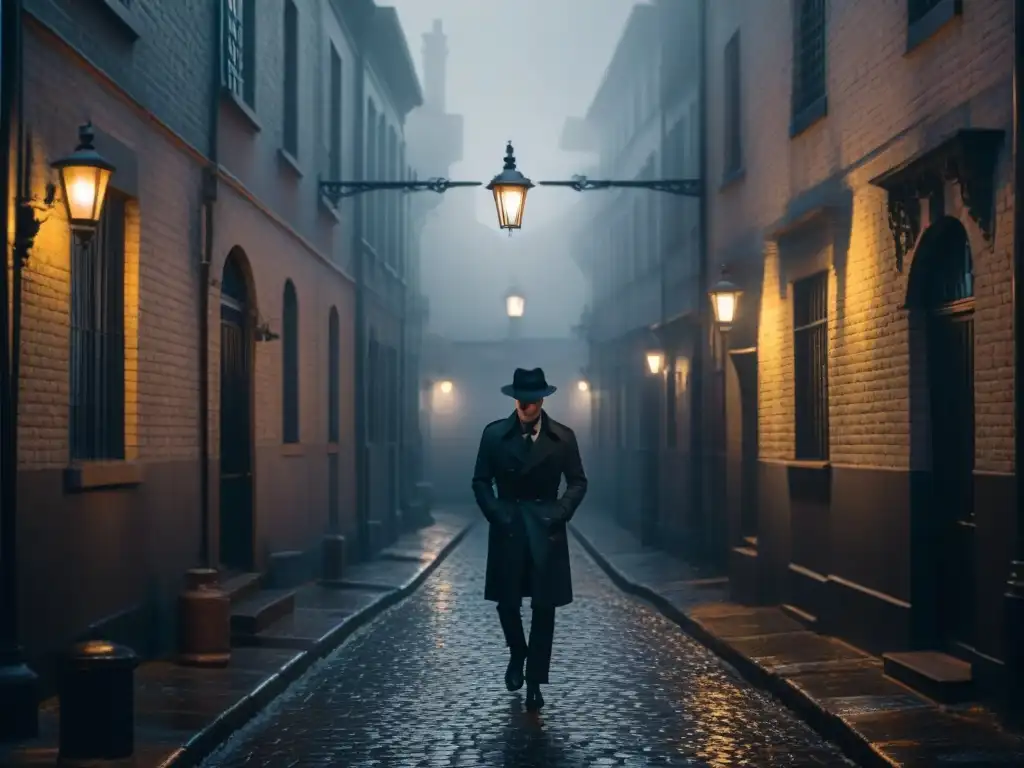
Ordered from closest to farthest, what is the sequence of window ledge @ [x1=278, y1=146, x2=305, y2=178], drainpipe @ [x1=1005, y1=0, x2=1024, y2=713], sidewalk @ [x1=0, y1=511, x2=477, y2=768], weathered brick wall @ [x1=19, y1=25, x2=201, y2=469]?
1. sidewalk @ [x1=0, y1=511, x2=477, y2=768]
2. drainpipe @ [x1=1005, y1=0, x2=1024, y2=713]
3. weathered brick wall @ [x1=19, y1=25, x2=201, y2=469]
4. window ledge @ [x1=278, y1=146, x2=305, y2=178]

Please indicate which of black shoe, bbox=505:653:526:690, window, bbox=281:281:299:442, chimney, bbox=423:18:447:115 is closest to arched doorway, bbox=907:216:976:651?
black shoe, bbox=505:653:526:690

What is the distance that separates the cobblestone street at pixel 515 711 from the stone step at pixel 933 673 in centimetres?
80

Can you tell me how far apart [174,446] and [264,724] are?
3536mm

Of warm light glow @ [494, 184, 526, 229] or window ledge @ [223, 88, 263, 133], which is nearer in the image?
window ledge @ [223, 88, 263, 133]

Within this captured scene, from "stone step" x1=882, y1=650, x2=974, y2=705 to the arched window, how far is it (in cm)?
1100

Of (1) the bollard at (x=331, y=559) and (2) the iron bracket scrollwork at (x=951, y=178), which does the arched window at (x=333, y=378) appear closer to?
(1) the bollard at (x=331, y=559)

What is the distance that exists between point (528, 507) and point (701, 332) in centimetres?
991

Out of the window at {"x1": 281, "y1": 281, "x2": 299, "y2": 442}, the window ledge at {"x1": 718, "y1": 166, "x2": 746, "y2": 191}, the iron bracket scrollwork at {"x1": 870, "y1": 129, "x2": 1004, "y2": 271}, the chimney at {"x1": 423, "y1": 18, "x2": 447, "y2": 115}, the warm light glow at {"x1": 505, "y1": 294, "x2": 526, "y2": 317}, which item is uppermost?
the chimney at {"x1": 423, "y1": 18, "x2": 447, "y2": 115}

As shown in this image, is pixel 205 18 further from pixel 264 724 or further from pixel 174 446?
pixel 264 724

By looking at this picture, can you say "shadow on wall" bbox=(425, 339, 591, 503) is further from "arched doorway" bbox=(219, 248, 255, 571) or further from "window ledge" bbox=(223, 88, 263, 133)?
"window ledge" bbox=(223, 88, 263, 133)

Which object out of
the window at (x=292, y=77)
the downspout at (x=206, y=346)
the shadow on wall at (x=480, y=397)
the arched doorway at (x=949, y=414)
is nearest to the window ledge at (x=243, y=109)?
the downspout at (x=206, y=346)

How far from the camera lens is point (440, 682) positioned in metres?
10.4

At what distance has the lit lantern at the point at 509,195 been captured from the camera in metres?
15.3

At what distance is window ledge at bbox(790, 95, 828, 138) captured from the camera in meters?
12.8
